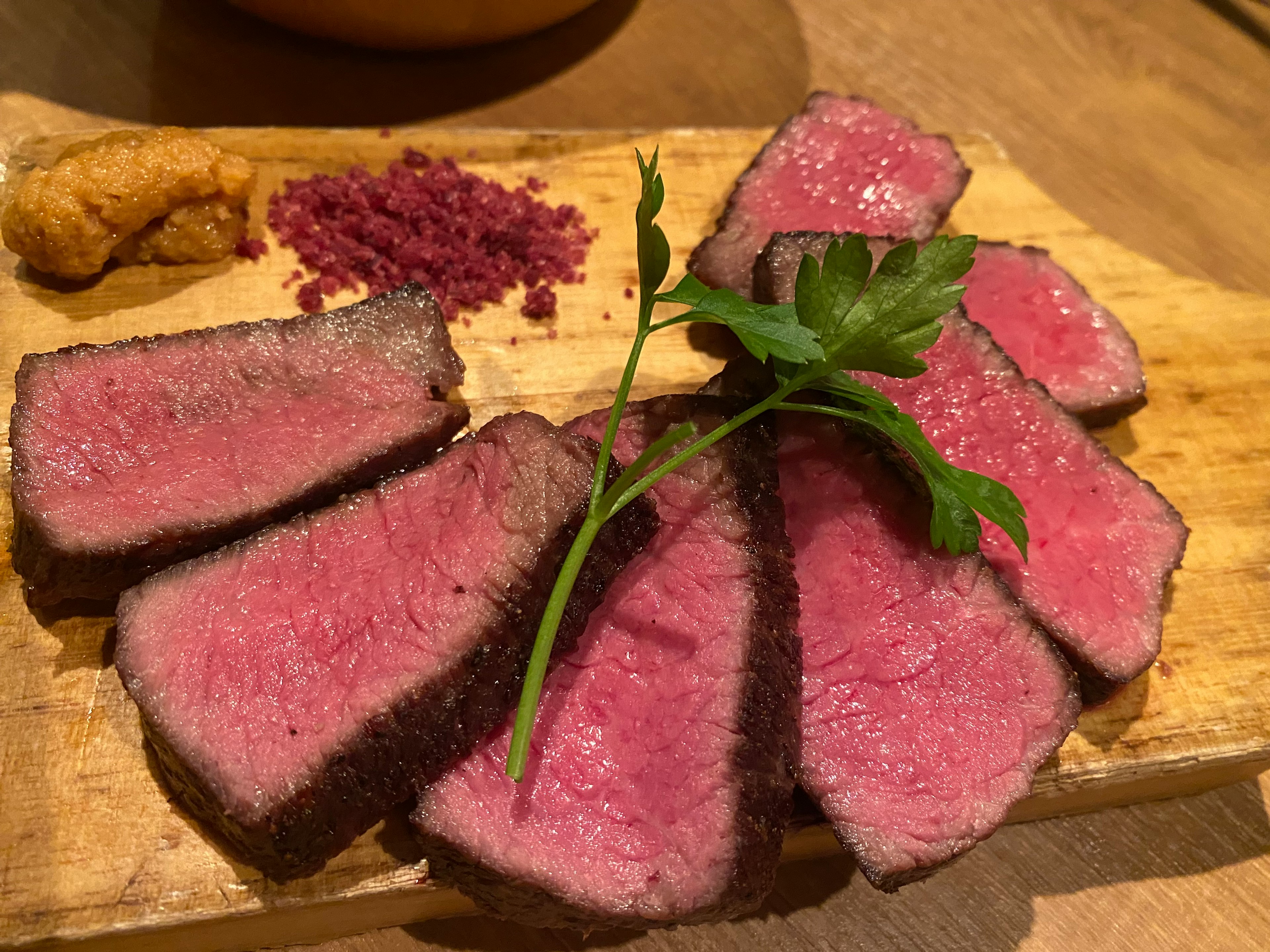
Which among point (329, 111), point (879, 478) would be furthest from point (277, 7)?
point (879, 478)

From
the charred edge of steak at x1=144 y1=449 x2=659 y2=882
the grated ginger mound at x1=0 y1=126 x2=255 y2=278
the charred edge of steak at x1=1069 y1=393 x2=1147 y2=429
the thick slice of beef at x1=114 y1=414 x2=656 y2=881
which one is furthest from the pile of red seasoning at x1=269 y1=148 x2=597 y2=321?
the charred edge of steak at x1=1069 y1=393 x2=1147 y2=429

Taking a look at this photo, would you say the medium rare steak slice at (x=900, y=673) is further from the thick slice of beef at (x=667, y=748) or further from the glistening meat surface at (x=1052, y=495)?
the glistening meat surface at (x=1052, y=495)

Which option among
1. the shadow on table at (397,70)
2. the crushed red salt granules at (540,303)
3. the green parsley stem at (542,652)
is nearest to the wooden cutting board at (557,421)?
the crushed red salt granules at (540,303)

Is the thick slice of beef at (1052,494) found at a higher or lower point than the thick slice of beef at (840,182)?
lower

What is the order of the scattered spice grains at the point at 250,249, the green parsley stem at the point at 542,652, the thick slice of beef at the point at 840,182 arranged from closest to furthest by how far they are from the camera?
the green parsley stem at the point at 542,652 < the scattered spice grains at the point at 250,249 < the thick slice of beef at the point at 840,182

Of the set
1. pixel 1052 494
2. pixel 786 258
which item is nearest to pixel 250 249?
pixel 786 258

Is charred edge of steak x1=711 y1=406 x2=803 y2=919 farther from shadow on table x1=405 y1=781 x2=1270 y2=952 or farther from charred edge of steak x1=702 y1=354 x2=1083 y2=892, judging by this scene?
shadow on table x1=405 y1=781 x2=1270 y2=952
